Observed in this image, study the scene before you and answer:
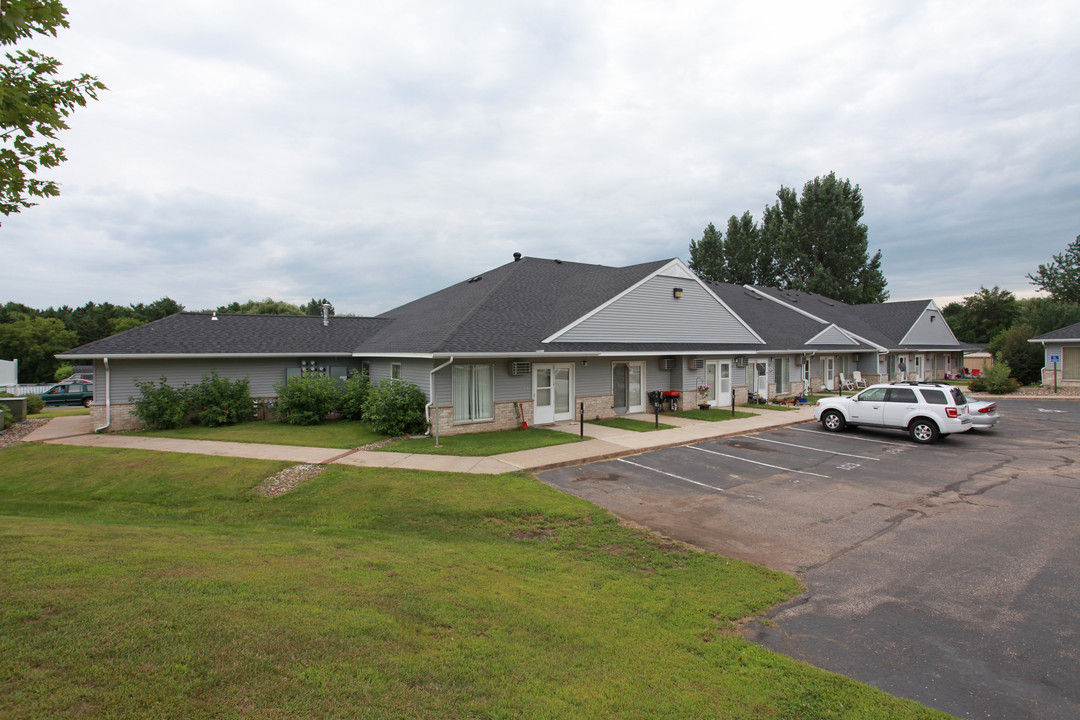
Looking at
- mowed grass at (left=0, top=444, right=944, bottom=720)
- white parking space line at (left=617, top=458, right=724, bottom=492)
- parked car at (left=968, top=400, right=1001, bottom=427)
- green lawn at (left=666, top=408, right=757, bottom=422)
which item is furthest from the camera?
green lawn at (left=666, top=408, right=757, bottom=422)

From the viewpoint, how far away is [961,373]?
43.0m

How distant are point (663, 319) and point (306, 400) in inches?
574

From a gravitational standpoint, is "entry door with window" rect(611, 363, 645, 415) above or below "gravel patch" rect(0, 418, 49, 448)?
above

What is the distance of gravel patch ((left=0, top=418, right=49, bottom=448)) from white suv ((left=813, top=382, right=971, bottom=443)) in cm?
2643

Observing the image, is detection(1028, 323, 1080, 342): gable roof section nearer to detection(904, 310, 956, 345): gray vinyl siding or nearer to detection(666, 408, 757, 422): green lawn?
detection(904, 310, 956, 345): gray vinyl siding

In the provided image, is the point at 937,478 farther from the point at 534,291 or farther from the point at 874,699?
the point at 534,291

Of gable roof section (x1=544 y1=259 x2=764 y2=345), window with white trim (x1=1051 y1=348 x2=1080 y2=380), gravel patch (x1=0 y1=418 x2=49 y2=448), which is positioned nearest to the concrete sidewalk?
gravel patch (x1=0 y1=418 x2=49 y2=448)

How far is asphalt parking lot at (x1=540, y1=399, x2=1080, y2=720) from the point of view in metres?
4.86

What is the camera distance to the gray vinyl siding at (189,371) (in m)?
18.5

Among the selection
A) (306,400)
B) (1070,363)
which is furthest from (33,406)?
(1070,363)

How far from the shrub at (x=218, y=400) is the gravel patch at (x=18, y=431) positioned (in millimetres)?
4677

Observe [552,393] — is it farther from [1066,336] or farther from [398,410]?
[1066,336]

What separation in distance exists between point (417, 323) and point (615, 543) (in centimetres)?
1580

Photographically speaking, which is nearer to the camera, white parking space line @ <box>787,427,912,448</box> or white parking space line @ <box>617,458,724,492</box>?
white parking space line @ <box>617,458,724,492</box>
